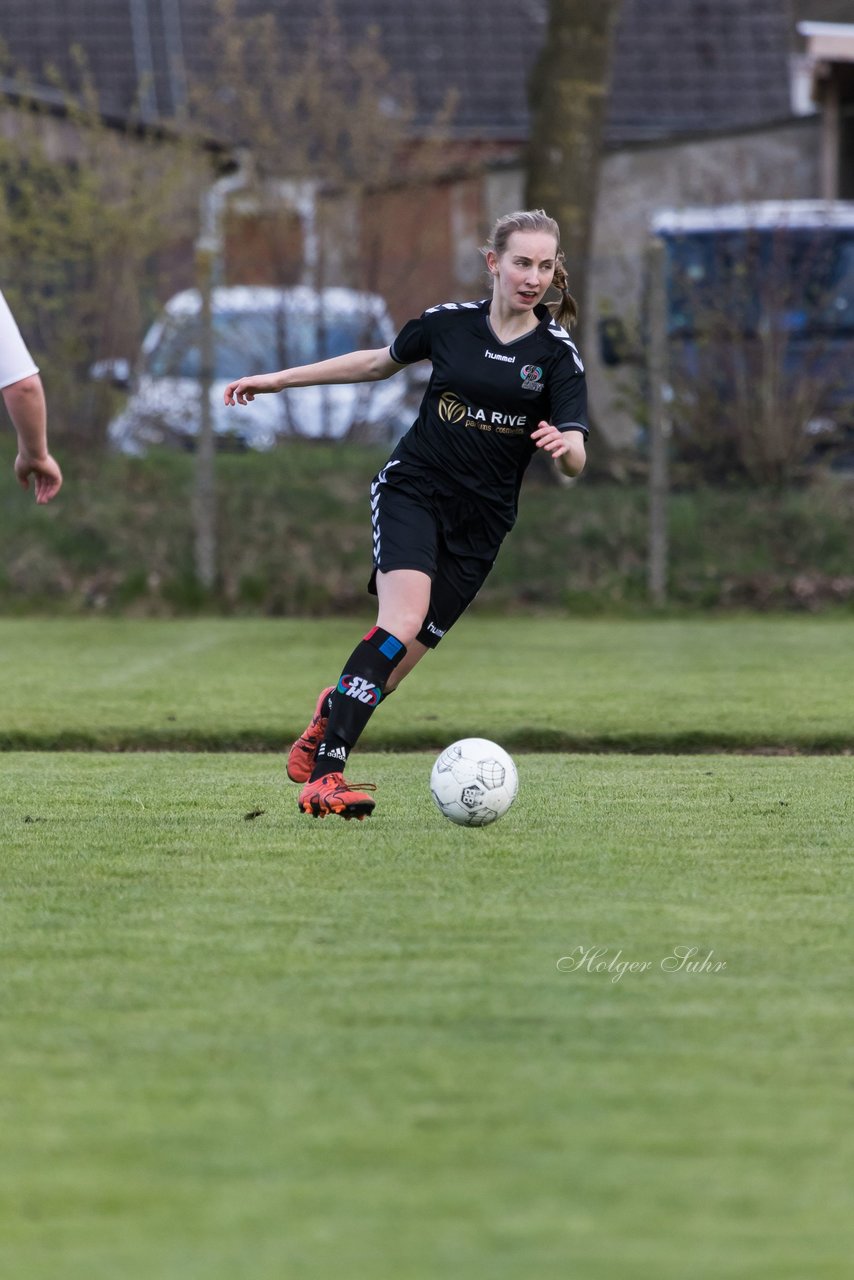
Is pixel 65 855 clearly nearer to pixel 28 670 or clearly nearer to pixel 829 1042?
pixel 829 1042

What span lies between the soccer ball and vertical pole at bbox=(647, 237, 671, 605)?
8453mm

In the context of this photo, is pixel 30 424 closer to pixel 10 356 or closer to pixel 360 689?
pixel 10 356

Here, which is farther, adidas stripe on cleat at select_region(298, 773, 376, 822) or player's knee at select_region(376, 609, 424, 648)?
player's knee at select_region(376, 609, 424, 648)

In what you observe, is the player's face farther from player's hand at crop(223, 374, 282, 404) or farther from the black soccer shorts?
player's hand at crop(223, 374, 282, 404)

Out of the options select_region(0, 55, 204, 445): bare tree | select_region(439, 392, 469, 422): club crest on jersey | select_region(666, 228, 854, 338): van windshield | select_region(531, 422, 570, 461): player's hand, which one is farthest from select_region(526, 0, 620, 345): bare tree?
select_region(531, 422, 570, 461): player's hand

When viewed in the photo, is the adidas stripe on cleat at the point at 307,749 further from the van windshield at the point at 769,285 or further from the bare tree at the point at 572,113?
the bare tree at the point at 572,113

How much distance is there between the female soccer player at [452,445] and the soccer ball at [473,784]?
33 cm

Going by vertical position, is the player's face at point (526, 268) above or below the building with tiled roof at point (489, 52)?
below

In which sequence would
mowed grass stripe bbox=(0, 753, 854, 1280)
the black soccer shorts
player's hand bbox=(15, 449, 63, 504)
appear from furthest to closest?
the black soccer shorts
player's hand bbox=(15, 449, 63, 504)
mowed grass stripe bbox=(0, 753, 854, 1280)

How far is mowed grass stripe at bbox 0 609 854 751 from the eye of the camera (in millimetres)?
8258

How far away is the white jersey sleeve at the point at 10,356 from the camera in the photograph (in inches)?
193

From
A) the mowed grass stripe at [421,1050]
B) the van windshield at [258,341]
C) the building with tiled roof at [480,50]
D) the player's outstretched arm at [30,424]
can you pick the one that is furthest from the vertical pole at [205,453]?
the building with tiled roof at [480,50]

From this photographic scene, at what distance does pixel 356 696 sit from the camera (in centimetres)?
599
